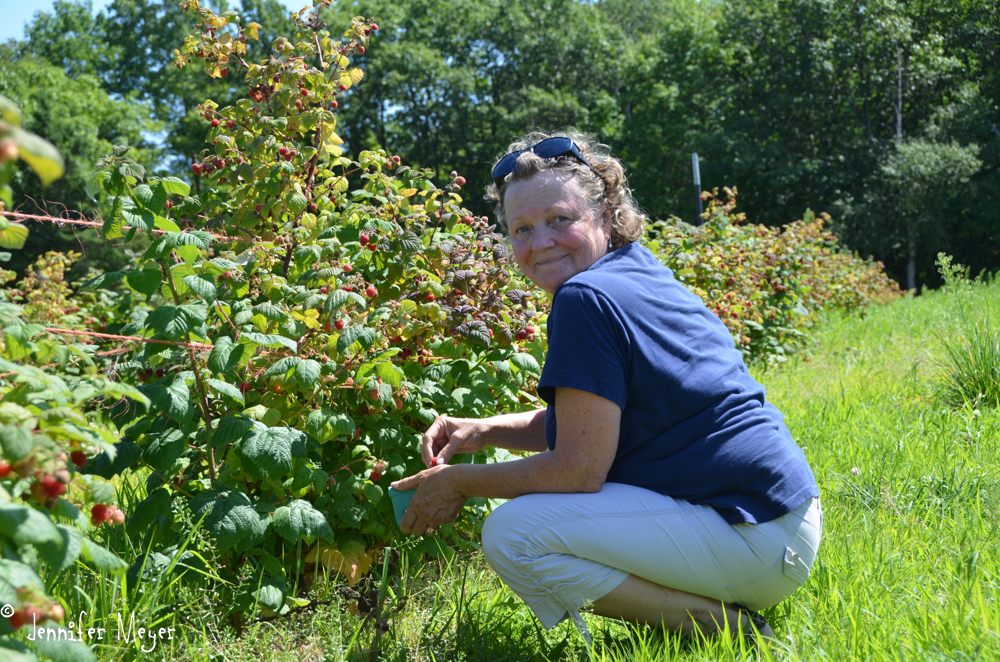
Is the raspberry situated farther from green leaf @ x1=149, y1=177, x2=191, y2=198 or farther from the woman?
green leaf @ x1=149, y1=177, x2=191, y2=198

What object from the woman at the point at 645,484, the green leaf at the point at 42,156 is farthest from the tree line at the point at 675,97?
the green leaf at the point at 42,156

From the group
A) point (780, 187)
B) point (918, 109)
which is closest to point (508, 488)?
point (780, 187)

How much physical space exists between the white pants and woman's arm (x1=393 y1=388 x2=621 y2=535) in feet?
0.16

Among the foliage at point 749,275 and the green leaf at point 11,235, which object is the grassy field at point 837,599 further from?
the foliage at point 749,275

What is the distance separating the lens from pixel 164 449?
2.12 meters

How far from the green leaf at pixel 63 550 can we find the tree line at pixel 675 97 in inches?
775

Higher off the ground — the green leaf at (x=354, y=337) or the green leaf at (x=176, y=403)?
the green leaf at (x=354, y=337)

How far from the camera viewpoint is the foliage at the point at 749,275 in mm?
5266

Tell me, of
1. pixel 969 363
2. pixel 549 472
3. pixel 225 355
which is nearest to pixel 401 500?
pixel 549 472

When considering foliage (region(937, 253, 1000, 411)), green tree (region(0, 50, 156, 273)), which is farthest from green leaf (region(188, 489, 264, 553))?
green tree (region(0, 50, 156, 273))

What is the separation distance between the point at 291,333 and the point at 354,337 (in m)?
0.25

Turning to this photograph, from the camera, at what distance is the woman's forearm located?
2352mm

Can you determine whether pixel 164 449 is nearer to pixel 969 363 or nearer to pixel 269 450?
pixel 269 450

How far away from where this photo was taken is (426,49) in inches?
1179
